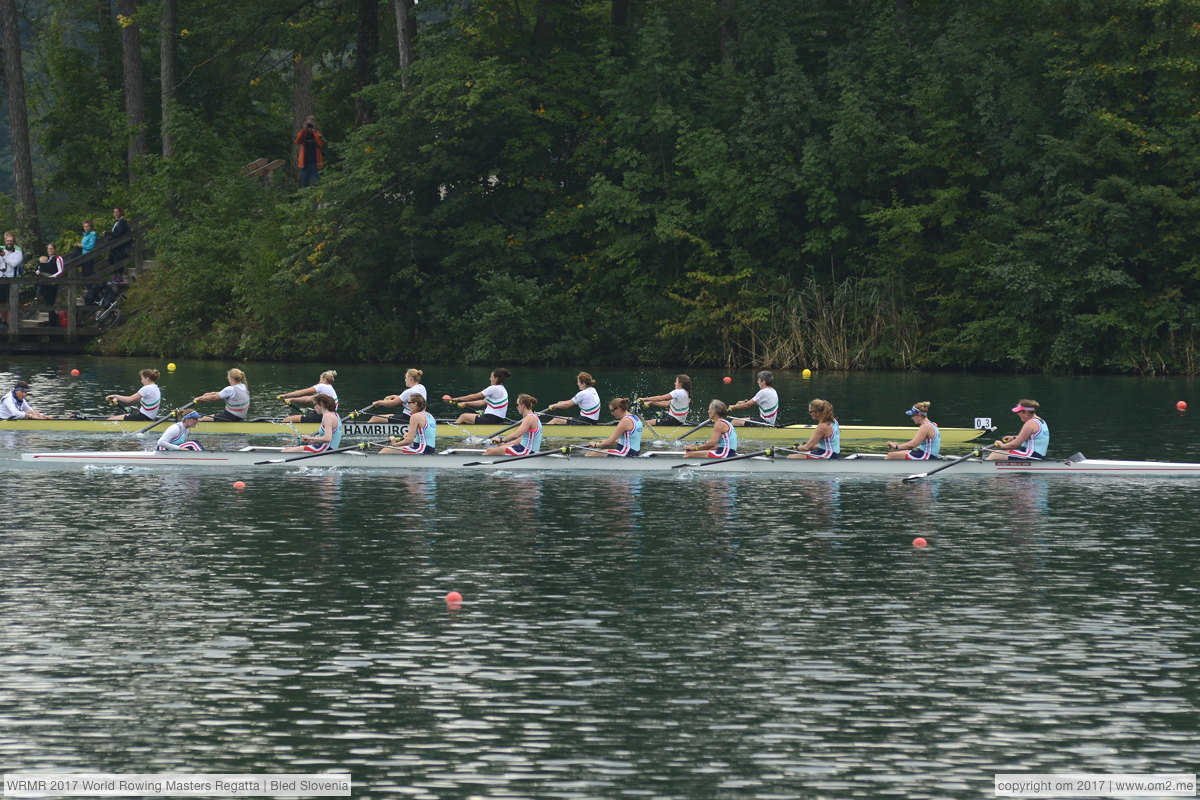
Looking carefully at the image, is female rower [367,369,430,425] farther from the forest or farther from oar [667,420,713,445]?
the forest

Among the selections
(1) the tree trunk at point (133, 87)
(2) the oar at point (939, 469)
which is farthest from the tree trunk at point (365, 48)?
(2) the oar at point (939, 469)

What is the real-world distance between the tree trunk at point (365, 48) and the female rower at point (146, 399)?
76.8 feet

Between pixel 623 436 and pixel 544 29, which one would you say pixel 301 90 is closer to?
pixel 544 29

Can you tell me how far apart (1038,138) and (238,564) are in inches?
1309

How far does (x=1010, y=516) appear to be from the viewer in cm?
2112

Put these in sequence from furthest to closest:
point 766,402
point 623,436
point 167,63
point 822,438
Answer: point 167,63, point 766,402, point 623,436, point 822,438

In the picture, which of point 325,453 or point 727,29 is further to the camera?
point 727,29

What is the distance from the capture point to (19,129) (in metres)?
55.0

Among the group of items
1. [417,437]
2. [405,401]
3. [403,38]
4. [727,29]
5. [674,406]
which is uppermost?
[727,29]

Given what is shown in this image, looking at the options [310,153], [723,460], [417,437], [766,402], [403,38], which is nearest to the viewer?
[723,460]

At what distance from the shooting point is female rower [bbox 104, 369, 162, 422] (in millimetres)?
28969

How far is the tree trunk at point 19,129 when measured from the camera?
178 feet

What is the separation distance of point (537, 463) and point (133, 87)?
120 ft

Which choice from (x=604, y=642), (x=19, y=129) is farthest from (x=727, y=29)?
(x=604, y=642)
